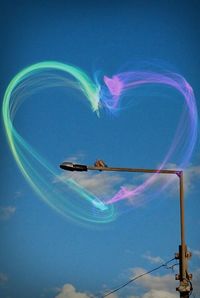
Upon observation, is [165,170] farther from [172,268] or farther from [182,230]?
[172,268]

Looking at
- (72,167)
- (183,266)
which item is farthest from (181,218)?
(72,167)

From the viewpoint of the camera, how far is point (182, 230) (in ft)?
63.1

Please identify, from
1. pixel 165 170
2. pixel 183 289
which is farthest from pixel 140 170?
pixel 183 289

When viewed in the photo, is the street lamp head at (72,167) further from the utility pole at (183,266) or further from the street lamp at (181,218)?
the utility pole at (183,266)

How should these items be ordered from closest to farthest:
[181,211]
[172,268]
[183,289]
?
[183,289] < [181,211] < [172,268]

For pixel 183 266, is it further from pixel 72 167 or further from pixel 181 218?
pixel 72 167

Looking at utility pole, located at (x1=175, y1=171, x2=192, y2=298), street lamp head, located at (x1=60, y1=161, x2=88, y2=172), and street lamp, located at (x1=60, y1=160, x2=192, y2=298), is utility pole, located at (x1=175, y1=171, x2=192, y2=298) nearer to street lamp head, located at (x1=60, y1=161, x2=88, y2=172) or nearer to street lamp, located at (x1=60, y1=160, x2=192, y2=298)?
street lamp, located at (x1=60, y1=160, x2=192, y2=298)

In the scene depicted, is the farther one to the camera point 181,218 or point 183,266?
point 181,218

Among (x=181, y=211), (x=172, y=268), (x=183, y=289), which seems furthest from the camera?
(x=172, y=268)

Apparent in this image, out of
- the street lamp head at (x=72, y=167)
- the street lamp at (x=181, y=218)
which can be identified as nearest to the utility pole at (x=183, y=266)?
the street lamp at (x=181, y=218)

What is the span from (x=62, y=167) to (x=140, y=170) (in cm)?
267

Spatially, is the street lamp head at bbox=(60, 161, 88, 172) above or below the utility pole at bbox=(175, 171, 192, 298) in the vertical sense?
above

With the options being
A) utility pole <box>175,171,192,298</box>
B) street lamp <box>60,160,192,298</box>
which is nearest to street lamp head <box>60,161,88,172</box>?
street lamp <box>60,160,192,298</box>

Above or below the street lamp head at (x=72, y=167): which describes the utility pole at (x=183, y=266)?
below
